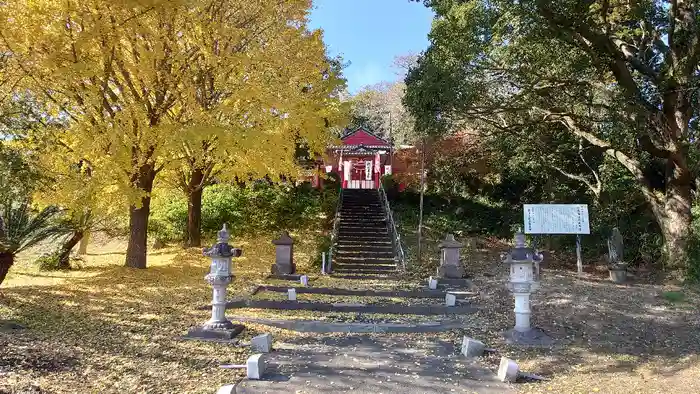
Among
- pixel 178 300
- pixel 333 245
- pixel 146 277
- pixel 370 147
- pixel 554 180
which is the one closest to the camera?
pixel 178 300

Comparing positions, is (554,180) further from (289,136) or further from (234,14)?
(234,14)

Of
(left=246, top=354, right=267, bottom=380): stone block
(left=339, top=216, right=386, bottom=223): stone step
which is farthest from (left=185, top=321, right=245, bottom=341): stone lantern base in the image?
(left=339, top=216, right=386, bottom=223): stone step

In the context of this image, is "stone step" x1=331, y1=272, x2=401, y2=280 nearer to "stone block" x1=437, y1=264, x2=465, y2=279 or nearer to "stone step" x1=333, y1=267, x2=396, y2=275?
"stone step" x1=333, y1=267, x2=396, y2=275

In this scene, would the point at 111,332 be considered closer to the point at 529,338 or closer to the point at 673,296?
the point at 529,338

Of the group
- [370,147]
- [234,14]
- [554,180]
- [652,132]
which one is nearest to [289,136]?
[234,14]

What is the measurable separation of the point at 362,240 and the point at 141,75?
8.93 meters

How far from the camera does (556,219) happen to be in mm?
12406

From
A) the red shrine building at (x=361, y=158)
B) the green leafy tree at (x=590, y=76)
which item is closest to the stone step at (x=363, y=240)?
the green leafy tree at (x=590, y=76)

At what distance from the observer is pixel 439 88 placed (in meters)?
12.2

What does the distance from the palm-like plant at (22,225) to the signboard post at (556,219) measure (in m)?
10.9

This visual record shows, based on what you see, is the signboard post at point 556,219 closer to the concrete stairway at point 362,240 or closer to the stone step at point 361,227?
the concrete stairway at point 362,240

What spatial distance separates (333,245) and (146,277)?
19.0 ft

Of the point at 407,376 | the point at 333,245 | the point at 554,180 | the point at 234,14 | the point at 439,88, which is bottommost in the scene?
the point at 407,376

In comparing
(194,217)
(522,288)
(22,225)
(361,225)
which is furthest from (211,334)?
(361,225)
